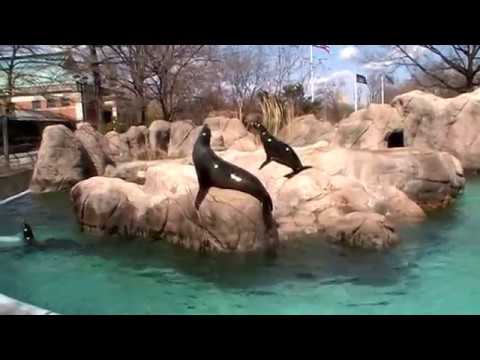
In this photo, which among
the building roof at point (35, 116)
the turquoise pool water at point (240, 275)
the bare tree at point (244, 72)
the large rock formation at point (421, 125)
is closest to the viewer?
the turquoise pool water at point (240, 275)

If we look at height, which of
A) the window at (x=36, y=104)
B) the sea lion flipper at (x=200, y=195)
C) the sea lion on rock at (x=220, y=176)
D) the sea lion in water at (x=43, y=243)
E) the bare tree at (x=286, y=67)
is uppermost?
the bare tree at (x=286, y=67)

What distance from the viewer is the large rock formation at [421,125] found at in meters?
4.17

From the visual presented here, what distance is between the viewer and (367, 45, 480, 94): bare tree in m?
3.48

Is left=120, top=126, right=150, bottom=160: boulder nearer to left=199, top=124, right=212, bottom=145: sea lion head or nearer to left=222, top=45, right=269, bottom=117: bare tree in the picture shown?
left=199, top=124, right=212, bottom=145: sea lion head

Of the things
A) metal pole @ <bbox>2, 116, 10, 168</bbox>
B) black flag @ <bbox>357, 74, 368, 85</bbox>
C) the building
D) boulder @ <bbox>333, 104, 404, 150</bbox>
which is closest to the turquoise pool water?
metal pole @ <bbox>2, 116, 10, 168</bbox>

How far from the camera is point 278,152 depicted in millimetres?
4188

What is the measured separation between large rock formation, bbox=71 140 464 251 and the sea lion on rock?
6cm

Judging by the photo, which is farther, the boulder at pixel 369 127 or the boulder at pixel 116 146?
the boulder at pixel 369 127

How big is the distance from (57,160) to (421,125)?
128 inches

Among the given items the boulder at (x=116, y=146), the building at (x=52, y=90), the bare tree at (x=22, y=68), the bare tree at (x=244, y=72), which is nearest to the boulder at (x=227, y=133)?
the bare tree at (x=244, y=72)

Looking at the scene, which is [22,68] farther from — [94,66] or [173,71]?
[173,71]

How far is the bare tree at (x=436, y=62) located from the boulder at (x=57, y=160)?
7.61ft

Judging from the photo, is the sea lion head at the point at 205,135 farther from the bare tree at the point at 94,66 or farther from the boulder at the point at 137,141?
the bare tree at the point at 94,66
